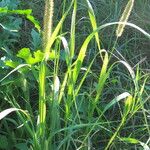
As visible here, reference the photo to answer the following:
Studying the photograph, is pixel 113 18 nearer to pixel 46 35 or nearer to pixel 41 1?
pixel 41 1

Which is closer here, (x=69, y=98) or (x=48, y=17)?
(x=48, y=17)

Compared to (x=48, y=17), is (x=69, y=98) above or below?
below

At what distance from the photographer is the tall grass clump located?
1177mm

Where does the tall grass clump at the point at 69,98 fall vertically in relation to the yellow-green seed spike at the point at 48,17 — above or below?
below

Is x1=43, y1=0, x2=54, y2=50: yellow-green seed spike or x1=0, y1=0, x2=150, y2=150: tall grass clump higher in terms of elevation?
x1=43, y1=0, x2=54, y2=50: yellow-green seed spike

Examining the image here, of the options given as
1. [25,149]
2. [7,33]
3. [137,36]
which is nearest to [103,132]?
[25,149]

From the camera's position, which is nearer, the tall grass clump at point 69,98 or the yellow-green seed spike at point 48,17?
the yellow-green seed spike at point 48,17

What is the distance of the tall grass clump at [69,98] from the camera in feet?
3.86

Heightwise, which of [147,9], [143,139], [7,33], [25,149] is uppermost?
[7,33]

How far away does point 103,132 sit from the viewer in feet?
4.93

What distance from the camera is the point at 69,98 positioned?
1.23 metres

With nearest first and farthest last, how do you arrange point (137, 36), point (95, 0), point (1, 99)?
point (1, 99)
point (137, 36)
point (95, 0)

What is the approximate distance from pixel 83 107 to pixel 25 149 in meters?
0.24

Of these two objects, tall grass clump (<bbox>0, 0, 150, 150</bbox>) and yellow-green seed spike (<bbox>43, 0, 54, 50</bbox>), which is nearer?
yellow-green seed spike (<bbox>43, 0, 54, 50</bbox>)
